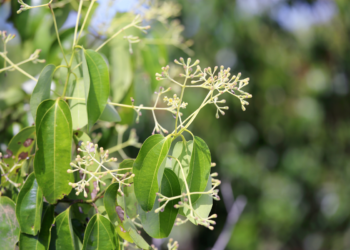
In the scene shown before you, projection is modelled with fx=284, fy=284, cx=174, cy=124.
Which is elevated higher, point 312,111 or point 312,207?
point 312,111

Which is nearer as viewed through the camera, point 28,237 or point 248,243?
point 28,237

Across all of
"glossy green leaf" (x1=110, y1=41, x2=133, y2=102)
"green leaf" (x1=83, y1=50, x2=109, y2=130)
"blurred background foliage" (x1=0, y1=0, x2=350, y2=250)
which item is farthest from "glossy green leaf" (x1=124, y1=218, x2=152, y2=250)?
"blurred background foliage" (x1=0, y1=0, x2=350, y2=250)

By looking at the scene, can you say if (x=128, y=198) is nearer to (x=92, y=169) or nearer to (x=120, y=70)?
(x=92, y=169)

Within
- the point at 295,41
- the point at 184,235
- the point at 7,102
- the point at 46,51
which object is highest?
the point at 46,51

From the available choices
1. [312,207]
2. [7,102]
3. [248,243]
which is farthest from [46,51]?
[312,207]

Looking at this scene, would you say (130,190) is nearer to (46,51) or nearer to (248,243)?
(46,51)

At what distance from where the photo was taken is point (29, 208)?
0.34 meters

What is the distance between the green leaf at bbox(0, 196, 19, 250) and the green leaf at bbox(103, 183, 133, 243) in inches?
4.8

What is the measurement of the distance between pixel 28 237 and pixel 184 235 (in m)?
3.15

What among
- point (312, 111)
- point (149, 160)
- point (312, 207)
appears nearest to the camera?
point (149, 160)

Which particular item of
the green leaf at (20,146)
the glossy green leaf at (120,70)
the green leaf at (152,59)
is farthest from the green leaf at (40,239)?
the green leaf at (152,59)

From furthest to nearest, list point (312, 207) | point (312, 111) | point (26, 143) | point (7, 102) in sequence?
1. point (312, 207)
2. point (312, 111)
3. point (7, 102)
4. point (26, 143)

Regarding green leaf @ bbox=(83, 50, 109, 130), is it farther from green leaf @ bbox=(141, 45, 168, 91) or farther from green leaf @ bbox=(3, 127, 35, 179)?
green leaf @ bbox=(141, 45, 168, 91)

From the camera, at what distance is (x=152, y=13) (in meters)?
0.71
